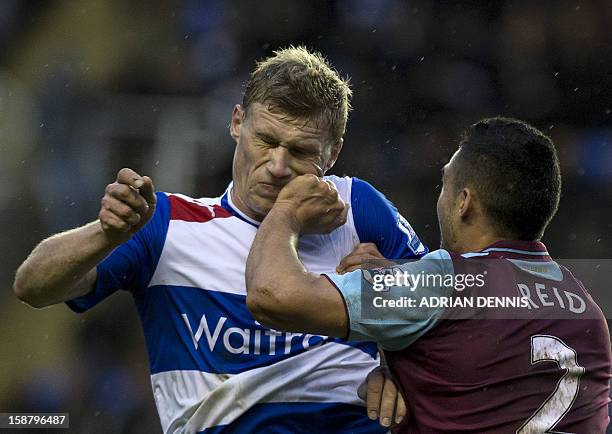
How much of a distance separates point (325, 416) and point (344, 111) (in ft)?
3.58

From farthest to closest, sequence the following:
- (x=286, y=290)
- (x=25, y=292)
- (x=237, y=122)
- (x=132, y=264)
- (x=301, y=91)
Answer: (x=237, y=122) < (x=301, y=91) < (x=132, y=264) < (x=25, y=292) < (x=286, y=290)

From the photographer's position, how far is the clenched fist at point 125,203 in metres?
2.87

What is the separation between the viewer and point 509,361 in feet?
9.10

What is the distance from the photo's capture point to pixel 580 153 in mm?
8172

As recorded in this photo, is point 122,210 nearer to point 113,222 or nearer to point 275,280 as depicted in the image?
point 113,222

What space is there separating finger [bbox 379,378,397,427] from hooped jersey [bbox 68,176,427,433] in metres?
0.39

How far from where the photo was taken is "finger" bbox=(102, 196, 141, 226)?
2867mm

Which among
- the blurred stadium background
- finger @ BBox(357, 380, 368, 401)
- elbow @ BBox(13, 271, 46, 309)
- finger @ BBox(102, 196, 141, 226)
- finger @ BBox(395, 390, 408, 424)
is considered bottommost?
finger @ BBox(395, 390, 408, 424)

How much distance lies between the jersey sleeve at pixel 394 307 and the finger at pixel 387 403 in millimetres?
185

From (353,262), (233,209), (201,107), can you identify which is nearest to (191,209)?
(233,209)

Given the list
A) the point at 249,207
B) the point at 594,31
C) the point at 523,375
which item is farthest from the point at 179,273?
the point at 594,31

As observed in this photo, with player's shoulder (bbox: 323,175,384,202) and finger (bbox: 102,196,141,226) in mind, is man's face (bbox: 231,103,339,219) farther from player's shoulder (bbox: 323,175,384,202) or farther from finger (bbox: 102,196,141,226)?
finger (bbox: 102,196,141,226)

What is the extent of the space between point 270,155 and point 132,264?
1.94 feet

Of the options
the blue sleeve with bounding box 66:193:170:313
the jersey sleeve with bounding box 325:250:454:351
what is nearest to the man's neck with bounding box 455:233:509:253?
the jersey sleeve with bounding box 325:250:454:351
